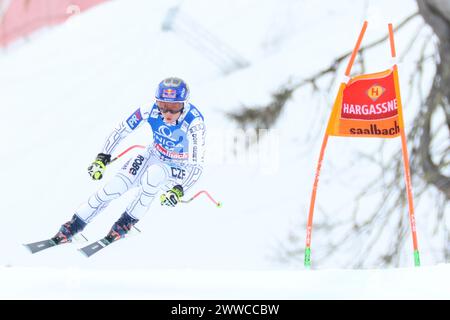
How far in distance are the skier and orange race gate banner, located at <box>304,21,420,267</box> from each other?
68 centimetres

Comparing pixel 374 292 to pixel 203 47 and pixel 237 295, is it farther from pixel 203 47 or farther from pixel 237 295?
pixel 203 47

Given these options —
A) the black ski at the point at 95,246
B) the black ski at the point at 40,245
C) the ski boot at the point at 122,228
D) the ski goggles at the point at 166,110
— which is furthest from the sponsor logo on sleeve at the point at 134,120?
the black ski at the point at 40,245

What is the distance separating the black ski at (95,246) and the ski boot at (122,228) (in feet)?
0.04

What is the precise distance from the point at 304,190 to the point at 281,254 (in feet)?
1.19

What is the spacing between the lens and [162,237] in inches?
133

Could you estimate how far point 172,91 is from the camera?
Result: 11.0 feet

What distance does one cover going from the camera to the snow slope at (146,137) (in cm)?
331

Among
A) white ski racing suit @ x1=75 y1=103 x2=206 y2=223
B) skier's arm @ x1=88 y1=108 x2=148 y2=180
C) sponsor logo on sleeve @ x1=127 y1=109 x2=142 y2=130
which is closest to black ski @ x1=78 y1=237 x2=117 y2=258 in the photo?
white ski racing suit @ x1=75 y1=103 x2=206 y2=223

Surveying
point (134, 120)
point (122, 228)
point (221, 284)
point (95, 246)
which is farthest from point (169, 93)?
point (221, 284)

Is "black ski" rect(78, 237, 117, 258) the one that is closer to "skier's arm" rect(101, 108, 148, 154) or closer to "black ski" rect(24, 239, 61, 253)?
"black ski" rect(24, 239, 61, 253)

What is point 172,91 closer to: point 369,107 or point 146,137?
point 146,137

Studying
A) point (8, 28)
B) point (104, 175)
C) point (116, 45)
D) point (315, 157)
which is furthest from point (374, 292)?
point (8, 28)

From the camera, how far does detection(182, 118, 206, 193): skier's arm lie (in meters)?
3.35

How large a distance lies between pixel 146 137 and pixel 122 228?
488mm
